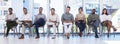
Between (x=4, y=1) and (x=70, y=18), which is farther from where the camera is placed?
(x=4, y=1)

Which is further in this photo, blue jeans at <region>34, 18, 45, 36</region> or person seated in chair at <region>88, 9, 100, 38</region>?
person seated in chair at <region>88, 9, 100, 38</region>

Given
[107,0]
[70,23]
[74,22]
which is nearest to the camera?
[70,23]

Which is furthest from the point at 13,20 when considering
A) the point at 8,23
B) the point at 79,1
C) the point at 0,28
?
the point at 79,1

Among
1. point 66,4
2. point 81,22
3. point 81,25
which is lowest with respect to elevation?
point 81,25

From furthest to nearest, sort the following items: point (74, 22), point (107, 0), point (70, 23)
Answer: point (107, 0) → point (74, 22) → point (70, 23)

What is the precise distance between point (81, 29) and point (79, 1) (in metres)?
2.10

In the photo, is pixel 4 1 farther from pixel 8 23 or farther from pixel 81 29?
pixel 81 29

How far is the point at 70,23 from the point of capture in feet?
27.8

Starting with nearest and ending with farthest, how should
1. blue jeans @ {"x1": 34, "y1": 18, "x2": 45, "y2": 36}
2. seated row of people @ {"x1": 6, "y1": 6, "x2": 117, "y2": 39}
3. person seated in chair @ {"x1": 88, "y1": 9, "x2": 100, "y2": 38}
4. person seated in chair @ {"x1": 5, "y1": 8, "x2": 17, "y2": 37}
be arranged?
blue jeans @ {"x1": 34, "y1": 18, "x2": 45, "y2": 36} < seated row of people @ {"x1": 6, "y1": 6, "x2": 117, "y2": 39} < person seated in chair @ {"x1": 88, "y1": 9, "x2": 100, "y2": 38} < person seated in chair @ {"x1": 5, "y1": 8, "x2": 17, "y2": 37}

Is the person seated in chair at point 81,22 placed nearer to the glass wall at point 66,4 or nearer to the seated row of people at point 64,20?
the seated row of people at point 64,20

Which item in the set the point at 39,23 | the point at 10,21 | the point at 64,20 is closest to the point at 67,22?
the point at 64,20

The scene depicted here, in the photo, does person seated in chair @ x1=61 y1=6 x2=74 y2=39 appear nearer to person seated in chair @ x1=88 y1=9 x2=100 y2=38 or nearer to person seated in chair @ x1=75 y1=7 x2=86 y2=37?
person seated in chair @ x1=75 y1=7 x2=86 y2=37

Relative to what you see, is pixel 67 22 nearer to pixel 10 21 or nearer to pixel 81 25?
pixel 81 25

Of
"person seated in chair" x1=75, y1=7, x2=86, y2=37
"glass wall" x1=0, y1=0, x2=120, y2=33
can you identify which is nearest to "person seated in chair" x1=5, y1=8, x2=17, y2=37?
"glass wall" x1=0, y1=0, x2=120, y2=33
